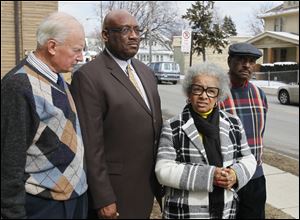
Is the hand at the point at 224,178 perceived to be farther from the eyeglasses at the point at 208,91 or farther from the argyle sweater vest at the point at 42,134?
the argyle sweater vest at the point at 42,134

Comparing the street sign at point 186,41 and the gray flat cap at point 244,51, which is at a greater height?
the street sign at point 186,41

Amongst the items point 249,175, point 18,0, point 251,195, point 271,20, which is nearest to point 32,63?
point 249,175

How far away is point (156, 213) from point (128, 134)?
210 cm

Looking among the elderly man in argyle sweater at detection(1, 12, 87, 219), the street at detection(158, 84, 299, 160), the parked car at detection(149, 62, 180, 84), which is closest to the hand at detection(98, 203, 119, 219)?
the elderly man in argyle sweater at detection(1, 12, 87, 219)

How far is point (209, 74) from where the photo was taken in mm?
2162

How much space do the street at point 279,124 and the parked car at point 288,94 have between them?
0.24 meters

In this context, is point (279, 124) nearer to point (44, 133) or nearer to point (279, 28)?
point (279, 28)

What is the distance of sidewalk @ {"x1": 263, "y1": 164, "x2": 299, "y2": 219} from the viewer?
4773mm

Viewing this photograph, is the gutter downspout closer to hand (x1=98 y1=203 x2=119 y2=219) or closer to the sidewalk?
the sidewalk

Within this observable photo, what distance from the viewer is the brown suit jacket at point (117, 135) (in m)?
2.08

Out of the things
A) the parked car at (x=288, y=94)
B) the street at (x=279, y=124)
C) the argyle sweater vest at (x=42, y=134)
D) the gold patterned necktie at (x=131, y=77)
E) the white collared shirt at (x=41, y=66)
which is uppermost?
the white collared shirt at (x=41, y=66)

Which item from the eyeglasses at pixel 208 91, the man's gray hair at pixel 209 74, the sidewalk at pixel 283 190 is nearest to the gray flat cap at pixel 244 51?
the man's gray hair at pixel 209 74

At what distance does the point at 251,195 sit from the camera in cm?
264

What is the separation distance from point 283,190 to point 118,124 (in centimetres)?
382
